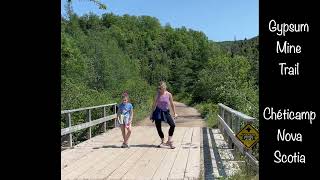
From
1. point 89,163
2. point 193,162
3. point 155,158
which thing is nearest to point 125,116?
point 155,158

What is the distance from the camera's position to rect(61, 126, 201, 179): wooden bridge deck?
10.1 m

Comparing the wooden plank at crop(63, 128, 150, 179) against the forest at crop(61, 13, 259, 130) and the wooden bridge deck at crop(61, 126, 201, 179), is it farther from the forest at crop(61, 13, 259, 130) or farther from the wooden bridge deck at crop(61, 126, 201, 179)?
the forest at crop(61, 13, 259, 130)

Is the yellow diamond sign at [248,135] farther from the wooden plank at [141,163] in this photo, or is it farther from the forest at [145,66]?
the forest at [145,66]

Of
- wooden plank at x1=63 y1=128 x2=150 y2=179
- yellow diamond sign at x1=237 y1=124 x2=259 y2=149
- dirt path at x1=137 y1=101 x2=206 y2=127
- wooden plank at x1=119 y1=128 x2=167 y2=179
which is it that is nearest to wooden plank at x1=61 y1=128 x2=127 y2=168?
wooden plank at x1=63 y1=128 x2=150 y2=179

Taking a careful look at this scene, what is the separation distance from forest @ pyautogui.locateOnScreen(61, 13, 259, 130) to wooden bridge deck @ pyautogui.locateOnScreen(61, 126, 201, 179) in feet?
10.2

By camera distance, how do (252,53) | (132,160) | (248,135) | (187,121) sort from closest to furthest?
(248,135) → (132,160) → (187,121) → (252,53)

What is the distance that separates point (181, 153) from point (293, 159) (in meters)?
8.39

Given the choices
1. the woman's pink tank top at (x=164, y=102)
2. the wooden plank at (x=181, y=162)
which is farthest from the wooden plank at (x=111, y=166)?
the woman's pink tank top at (x=164, y=102)

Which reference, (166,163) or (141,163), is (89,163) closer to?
(141,163)

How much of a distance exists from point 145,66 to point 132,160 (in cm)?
11954

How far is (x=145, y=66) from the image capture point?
131 m

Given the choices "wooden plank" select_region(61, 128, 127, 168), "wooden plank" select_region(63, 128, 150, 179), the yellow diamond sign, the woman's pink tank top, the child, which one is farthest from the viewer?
the child

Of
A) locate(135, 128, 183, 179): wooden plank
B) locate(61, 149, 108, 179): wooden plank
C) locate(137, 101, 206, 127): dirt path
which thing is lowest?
locate(137, 101, 206, 127): dirt path

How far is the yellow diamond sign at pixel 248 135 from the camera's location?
28.2 ft
